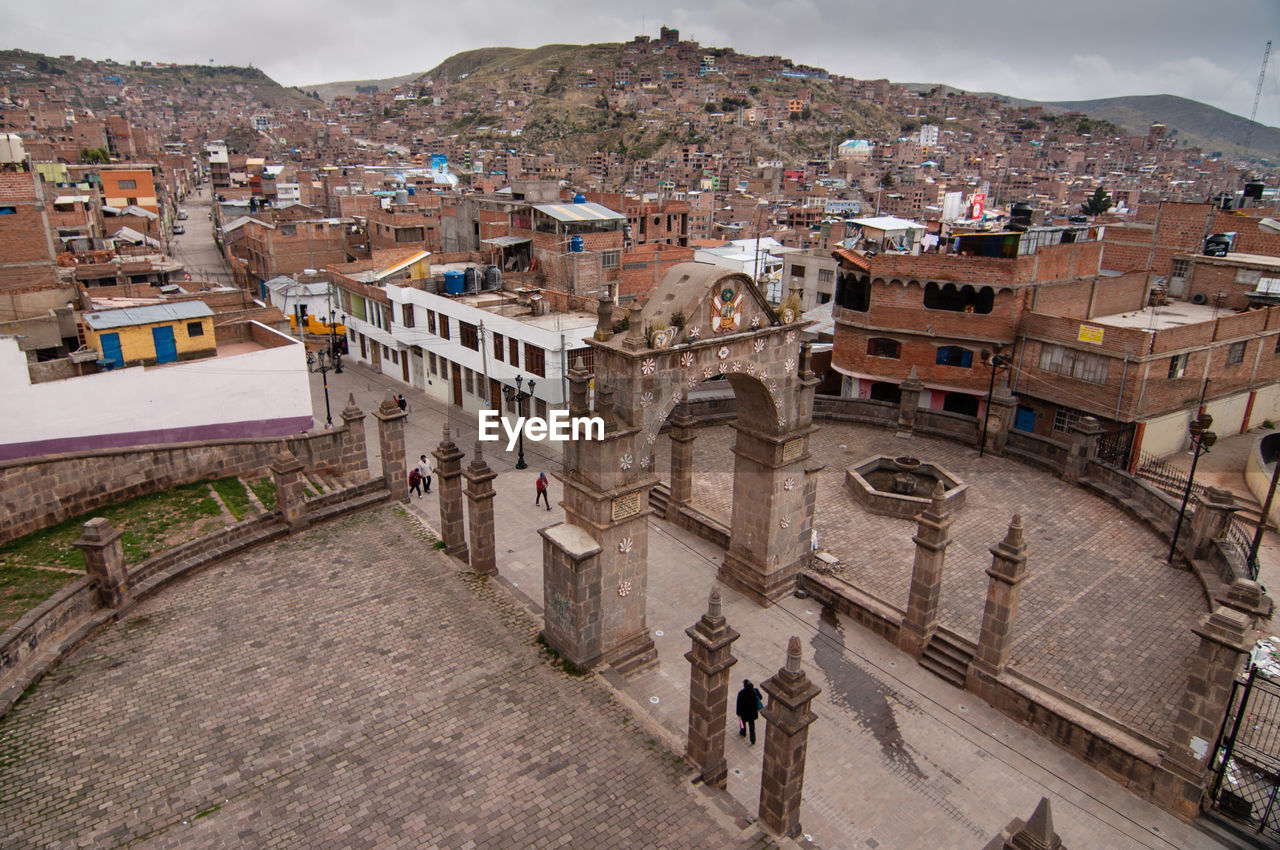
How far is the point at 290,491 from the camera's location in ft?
61.4

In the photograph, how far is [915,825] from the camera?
11.7 metres

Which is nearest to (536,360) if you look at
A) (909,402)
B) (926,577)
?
(909,402)

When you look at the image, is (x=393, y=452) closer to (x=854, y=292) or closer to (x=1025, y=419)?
(x=854, y=292)

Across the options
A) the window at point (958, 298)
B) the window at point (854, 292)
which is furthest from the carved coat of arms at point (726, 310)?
the window at point (854, 292)

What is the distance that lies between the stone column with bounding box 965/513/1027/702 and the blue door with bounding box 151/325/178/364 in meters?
25.5

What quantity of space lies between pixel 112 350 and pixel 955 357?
29943 mm

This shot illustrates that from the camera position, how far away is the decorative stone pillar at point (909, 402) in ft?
87.8

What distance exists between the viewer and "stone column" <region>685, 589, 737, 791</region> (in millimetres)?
11070

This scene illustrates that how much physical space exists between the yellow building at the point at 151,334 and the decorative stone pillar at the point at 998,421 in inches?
1068

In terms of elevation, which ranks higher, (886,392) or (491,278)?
(491,278)

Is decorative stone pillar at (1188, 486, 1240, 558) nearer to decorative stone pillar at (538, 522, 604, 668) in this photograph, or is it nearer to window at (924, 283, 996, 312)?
window at (924, 283, 996, 312)

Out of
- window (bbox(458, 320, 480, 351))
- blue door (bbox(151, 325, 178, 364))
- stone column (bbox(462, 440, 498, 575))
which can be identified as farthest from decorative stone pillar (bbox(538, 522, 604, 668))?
window (bbox(458, 320, 480, 351))

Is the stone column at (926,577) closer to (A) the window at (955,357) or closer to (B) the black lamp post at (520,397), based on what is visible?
(A) the window at (955,357)

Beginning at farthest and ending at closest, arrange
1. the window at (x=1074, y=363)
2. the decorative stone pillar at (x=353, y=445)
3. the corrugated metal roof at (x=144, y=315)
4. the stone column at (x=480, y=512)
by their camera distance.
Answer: the window at (x=1074, y=363), the corrugated metal roof at (x=144, y=315), the decorative stone pillar at (x=353, y=445), the stone column at (x=480, y=512)
